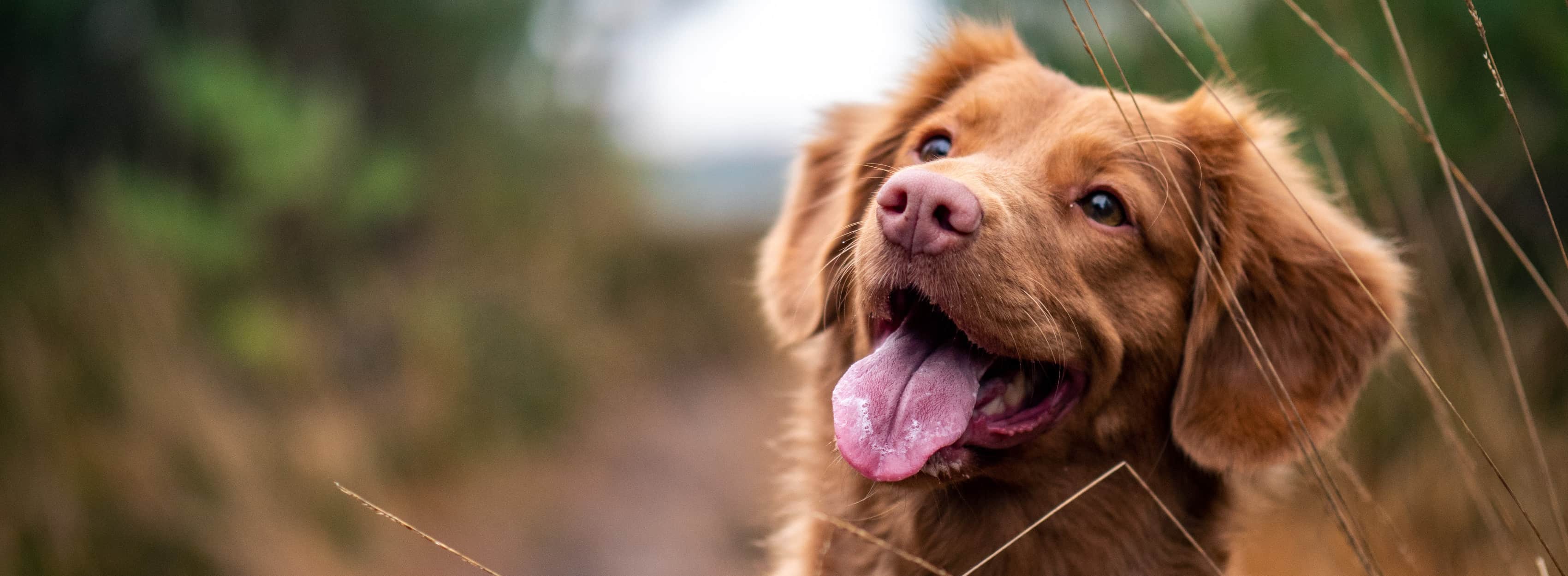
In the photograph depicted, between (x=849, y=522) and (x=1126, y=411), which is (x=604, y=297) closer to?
(x=849, y=522)

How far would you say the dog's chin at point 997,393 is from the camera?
200 cm

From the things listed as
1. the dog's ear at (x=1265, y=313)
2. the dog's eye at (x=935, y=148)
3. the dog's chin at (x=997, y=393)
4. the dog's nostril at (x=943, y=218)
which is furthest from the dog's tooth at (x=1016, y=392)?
the dog's eye at (x=935, y=148)

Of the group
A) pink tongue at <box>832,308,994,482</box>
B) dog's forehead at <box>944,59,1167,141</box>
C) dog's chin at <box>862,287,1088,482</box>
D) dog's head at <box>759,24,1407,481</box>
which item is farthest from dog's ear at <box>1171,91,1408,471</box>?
pink tongue at <box>832,308,994,482</box>

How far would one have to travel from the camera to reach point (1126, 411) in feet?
7.10

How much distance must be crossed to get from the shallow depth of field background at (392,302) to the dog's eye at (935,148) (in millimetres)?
963

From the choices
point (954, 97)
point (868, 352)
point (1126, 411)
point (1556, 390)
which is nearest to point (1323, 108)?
point (1556, 390)

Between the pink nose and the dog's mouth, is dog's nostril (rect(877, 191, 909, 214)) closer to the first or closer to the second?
the pink nose

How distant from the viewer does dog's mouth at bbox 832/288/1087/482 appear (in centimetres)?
190

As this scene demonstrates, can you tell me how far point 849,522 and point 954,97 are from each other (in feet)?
3.84

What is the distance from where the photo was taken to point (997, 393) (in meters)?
2.10

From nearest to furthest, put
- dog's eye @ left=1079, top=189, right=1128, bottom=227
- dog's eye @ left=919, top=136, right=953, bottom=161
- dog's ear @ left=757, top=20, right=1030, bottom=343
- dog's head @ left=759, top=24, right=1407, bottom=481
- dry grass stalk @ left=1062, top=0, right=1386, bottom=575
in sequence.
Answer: dry grass stalk @ left=1062, top=0, right=1386, bottom=575 < dog's head @ left=759, top=24, right=1407, bottom=481 < dog's eye @ left=1079, top=189, right=1128, bottom=227 < dog's eye @ left=919, top=136, right=953, bottom=161 < dog's ear @ left=757, top=20, right=1030, bottom=343

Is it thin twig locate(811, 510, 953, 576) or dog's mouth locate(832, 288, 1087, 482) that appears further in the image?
thin twig locate(811, 510, 953, 576)

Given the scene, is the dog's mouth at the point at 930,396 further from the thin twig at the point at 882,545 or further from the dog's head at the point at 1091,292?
the thin twig at the point at 882,545

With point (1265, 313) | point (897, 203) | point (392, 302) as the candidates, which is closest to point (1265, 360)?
point (1265, 313)
